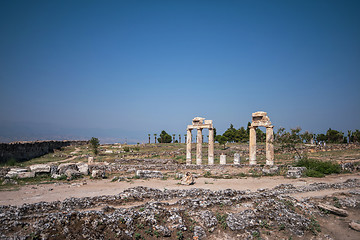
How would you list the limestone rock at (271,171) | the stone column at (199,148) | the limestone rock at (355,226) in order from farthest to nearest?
the stone column at (199,148)
the limestone rock at (271,171)
the limestone rock at (355,226)

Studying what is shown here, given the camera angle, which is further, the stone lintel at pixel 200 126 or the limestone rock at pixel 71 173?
the stone lintel at pixel 200 126

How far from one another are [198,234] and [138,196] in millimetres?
4429

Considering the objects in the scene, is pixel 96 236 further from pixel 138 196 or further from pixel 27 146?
pixel 27 146

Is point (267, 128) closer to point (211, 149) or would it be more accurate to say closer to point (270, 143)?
point (270, 143)

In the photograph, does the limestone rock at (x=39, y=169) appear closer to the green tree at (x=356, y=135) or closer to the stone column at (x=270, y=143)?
the stone column at (x=270, y=143)

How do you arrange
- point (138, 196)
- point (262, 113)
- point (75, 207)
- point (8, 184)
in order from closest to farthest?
point (75, 207) < point (138, 196) < point (8, 184) < point (262, 113)

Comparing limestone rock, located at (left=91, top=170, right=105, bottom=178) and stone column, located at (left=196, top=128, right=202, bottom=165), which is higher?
stone column, located at (left=196, top=128, right=202, bottom=165)

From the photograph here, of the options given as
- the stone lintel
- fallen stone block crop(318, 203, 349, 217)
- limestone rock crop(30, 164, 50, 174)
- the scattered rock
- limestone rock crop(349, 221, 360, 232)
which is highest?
the stone lintel

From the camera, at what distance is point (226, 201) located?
11.0 metres

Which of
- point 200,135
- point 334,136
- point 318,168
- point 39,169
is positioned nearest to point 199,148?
point 200,135

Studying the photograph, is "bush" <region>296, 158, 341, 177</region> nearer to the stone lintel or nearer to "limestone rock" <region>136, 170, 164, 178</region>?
the stone lintel

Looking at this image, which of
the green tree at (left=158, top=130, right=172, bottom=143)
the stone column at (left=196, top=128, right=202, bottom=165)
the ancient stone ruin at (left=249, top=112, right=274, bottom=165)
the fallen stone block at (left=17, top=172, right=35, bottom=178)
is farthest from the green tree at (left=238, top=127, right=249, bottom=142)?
the fallen stone block at (left=17, top=172, right=35, bottom=178)

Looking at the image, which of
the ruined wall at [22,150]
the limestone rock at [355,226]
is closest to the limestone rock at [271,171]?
the limestone rock at [355,226]

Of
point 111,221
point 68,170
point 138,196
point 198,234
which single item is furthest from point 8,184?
point 198,234
